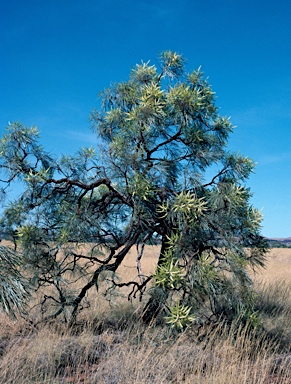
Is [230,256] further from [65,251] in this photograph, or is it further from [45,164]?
[45,164]

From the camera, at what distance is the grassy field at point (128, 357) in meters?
4.24

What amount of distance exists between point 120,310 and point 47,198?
7.20ft

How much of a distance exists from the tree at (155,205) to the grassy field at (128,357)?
34 centimetres

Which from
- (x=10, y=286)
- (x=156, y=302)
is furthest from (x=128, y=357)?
(x=156, y=302)

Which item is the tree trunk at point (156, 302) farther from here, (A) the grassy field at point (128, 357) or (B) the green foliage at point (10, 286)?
(B) the green foliage at point (10, 286)

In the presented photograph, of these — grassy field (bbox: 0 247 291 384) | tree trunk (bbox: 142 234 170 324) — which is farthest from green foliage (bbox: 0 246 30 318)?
tree trunk (bbox: 142 234 170 324)

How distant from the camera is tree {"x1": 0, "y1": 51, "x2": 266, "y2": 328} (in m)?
5.57

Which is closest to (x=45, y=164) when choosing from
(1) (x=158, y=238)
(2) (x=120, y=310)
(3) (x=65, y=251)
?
(3) (x=65, y=251)

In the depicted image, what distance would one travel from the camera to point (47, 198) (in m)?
6.43

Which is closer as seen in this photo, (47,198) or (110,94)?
(47,198)

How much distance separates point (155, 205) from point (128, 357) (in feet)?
7.40

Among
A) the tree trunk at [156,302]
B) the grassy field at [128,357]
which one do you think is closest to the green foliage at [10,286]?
the grassy field at [128,357]

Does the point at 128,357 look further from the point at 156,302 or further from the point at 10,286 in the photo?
the point at 156,302

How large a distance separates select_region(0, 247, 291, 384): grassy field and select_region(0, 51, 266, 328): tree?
0.34 meters
